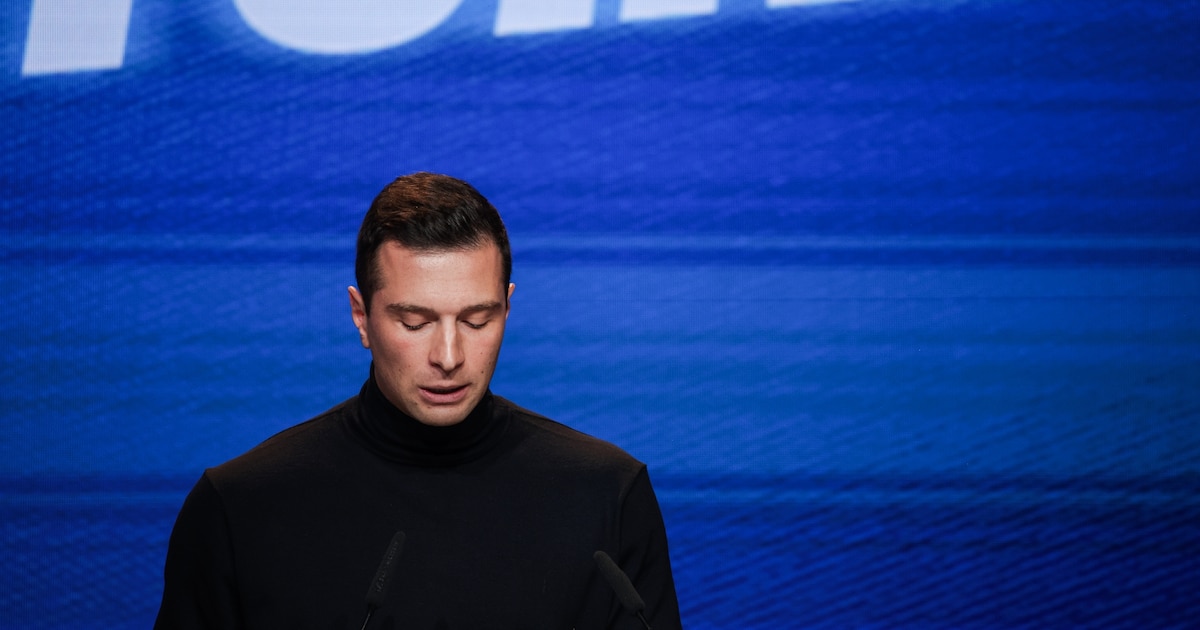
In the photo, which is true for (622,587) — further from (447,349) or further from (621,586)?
(447,349)

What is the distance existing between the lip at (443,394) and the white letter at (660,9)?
1140mm

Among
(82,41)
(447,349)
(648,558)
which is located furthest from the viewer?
(82,41)

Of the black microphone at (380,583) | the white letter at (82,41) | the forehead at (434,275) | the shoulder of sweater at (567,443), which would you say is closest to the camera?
the black microphone at (380,583)

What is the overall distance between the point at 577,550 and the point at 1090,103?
1489mm

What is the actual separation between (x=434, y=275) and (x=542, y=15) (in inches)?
43.0

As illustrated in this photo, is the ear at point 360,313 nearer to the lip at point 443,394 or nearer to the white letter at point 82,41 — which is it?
the lip at point 443,394

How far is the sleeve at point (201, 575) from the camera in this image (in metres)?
1.22

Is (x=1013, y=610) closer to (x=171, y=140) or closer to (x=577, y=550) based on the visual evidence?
(x=577, y=550)

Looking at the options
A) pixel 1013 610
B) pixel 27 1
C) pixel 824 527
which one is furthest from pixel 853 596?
pixel 27 1

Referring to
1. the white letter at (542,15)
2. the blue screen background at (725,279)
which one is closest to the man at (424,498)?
the blue screen background at (725,279)

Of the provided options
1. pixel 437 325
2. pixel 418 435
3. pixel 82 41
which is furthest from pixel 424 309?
pixel 82 41

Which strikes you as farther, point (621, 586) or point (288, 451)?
point (288, 451)

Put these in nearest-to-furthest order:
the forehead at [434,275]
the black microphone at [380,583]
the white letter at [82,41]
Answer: the black microphone at [380,583] → the forehead at [434,275] → the white letter at [82,41]

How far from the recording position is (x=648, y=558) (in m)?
1.31
